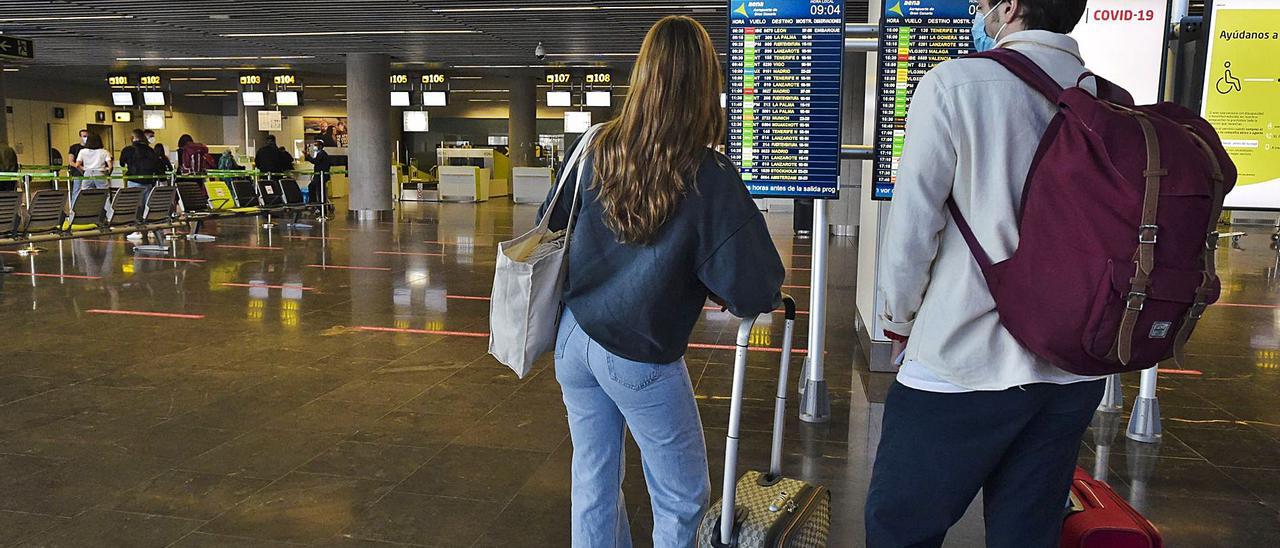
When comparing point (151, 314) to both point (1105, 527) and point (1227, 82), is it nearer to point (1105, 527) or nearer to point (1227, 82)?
point (1105, 527)

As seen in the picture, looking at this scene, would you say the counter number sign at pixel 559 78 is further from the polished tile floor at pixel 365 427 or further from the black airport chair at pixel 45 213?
the polished tile floor at pixel 365 427

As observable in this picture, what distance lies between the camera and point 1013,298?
169cm

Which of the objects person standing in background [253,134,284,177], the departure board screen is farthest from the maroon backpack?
person standing in background [253,134,284,177]

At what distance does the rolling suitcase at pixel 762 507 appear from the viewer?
2.46 metres

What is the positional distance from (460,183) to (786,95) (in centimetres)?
2176

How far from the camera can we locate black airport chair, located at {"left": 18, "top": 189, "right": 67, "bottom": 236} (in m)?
9.96

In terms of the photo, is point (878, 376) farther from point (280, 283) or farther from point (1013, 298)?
point (280, 283)

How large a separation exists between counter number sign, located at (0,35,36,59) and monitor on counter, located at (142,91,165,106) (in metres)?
8.39

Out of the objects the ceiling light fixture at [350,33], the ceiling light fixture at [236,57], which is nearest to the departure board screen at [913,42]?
the ceiling light fixture at [350,33]

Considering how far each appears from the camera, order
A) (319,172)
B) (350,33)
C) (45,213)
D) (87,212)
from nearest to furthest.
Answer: (45,213)
(87,212)
(350,33)
(319,172)

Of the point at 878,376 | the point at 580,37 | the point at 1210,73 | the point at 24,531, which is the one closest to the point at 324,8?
the point at 580,37

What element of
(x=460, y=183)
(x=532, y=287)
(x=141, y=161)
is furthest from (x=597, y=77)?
(x=532, y=287)

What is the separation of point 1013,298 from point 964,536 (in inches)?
76.9

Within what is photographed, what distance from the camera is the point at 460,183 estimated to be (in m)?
25.5
